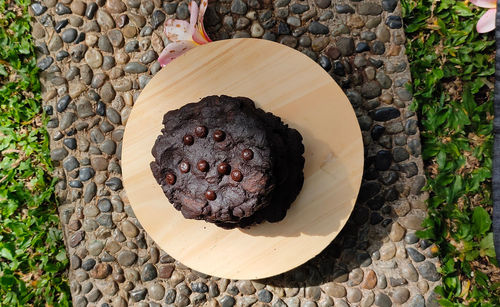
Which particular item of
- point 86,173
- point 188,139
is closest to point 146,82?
point 86,173

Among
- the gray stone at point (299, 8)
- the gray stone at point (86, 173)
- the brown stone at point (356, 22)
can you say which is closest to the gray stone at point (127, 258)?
the gray stone at point (86, 173)

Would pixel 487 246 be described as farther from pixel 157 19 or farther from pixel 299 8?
pixel 157 19

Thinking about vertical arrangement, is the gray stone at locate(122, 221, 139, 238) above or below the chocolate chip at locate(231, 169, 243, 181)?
below

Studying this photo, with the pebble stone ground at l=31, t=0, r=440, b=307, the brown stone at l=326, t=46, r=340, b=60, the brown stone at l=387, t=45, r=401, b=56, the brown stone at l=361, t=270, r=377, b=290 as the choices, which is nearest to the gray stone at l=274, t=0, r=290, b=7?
the pebble stone ground at l=31, t=0, r=440, b=307

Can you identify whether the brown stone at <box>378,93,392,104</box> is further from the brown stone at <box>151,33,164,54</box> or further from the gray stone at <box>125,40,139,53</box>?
the gray stone at <box>125,40,139,53</box>

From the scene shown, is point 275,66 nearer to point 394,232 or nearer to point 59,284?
point 394,232

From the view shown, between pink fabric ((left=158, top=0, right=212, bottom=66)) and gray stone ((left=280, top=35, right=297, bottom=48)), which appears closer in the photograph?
pink fabric ((left=158, top=0, right=212, bottom=66))

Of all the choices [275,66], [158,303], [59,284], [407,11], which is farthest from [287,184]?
[59,284]
